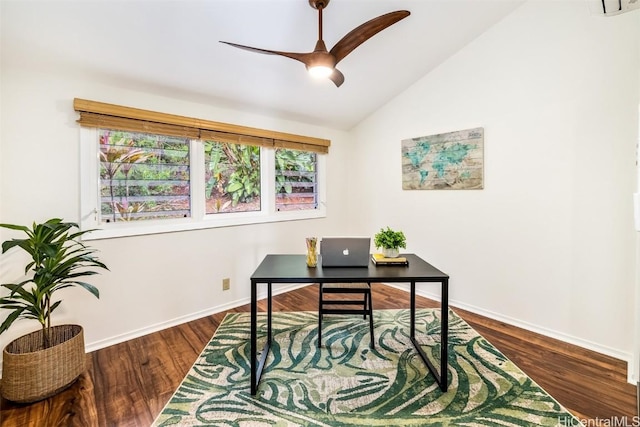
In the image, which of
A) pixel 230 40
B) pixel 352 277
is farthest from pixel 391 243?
pixel 230 40

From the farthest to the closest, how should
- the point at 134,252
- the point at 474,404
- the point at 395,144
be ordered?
the point at 395,144
the point at 134,252
the point at 474,404

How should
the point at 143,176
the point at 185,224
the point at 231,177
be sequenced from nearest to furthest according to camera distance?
the point at 143,176 → the point at 185,224 → the point at 231,177

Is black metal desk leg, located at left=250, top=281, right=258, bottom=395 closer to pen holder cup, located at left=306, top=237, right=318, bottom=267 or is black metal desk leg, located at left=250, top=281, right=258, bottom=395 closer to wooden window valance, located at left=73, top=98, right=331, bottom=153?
pen holder cup, located at left=306, top=237, right=318, bottom=267

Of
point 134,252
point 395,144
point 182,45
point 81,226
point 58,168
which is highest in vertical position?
point 182,45

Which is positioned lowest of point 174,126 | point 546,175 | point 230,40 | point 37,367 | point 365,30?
point 37,367

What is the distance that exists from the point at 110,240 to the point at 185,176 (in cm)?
83

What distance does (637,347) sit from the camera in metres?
1.53

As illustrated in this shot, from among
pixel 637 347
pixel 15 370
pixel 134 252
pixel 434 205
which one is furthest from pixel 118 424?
pixel 434 205

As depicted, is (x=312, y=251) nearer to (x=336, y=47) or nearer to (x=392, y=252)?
(x=392, y=252)

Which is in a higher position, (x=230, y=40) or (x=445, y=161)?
(x=230, y=40)

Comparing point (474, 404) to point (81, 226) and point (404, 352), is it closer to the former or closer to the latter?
point (404, 352)

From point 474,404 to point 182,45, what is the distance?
2966 mm

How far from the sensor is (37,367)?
5.56 ft

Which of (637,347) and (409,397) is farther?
(409,397)
